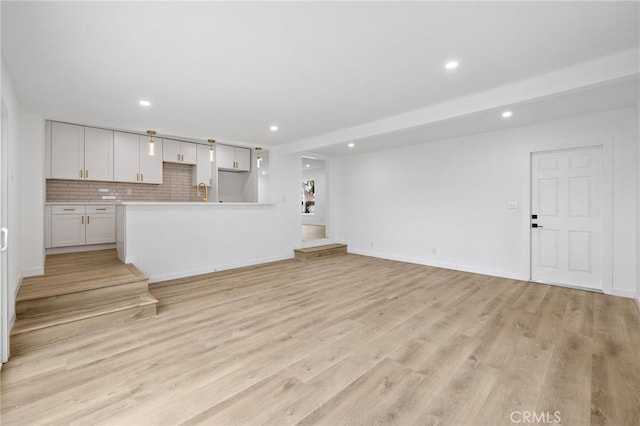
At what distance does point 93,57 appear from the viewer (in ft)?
8.08

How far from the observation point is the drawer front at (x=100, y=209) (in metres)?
5.27

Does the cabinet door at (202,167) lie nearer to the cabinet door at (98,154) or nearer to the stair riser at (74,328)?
the cabinet door at (98,154)

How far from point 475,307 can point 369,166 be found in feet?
13.6

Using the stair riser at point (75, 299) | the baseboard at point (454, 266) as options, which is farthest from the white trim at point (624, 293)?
the stair riser at point (75, 299)

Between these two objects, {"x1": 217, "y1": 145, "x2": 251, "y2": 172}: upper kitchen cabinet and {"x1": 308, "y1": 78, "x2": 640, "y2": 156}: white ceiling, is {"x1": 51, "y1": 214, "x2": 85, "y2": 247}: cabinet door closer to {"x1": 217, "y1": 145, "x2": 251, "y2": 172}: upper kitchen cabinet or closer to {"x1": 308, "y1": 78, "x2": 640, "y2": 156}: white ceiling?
{"x1": 217, "y1": 145, "x2": 251, "y2": 172}: upper kitchen cabinet

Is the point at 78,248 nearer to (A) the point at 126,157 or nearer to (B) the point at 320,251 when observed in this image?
(A) the point at 126,157

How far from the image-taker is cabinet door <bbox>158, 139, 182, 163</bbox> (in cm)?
596

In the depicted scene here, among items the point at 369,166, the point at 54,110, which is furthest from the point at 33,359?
the point at 369,166

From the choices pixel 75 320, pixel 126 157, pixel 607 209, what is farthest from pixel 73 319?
pixel 607 209

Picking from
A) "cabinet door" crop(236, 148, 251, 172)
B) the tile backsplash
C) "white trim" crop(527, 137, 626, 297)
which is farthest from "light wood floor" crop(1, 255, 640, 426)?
"cabinet door" crop(236, 148, 251, 172)

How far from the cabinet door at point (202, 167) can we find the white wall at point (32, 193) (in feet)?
8.97

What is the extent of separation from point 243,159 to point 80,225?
3.38 meters

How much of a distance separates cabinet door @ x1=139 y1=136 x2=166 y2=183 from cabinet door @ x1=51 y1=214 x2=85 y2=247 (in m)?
1.26

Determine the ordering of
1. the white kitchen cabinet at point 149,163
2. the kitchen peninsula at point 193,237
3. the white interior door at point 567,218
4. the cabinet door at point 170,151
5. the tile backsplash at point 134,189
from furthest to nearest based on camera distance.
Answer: the cabinet door at point 170,151 < the white kitchen cabinet at point 149,163 < the tile backsplash at point 134,189 < the kitchen peninsula at point 193,237 < the white interior door at point 567,218
